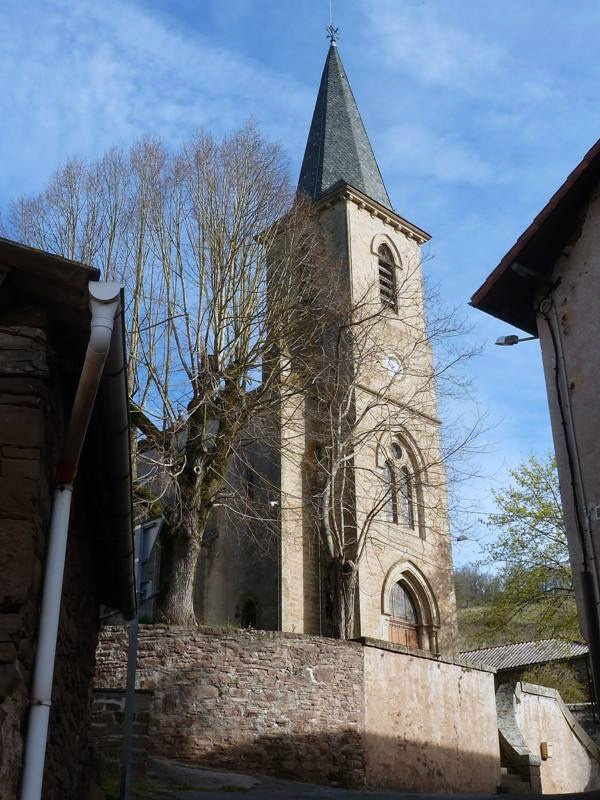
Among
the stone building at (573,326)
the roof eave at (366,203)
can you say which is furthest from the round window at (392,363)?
the stone building at (573,326)

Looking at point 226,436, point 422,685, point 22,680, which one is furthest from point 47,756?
point 422,685

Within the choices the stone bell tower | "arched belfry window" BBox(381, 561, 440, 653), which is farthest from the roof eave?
"arched belfry window" BBox(381, 561, 440, 653)

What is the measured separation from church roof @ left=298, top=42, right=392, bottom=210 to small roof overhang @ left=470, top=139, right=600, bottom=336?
18.9 metres

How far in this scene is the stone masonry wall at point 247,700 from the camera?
→ 13.2 m

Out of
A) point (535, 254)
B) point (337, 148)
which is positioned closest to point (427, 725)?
point (535, 254)

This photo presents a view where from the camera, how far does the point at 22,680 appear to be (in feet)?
12.2

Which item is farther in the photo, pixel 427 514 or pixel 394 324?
pixel 394 324

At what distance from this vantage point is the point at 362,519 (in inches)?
826

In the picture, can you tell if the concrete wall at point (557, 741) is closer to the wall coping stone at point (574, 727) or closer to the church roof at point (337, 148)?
the wall coping stone at point (574, 727)

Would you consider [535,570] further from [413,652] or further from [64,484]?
[64,484]

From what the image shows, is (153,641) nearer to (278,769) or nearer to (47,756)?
(278,769)

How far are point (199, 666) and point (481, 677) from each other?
23.0 ft

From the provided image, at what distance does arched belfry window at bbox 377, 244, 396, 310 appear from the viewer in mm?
27938

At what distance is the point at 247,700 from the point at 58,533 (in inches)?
410
